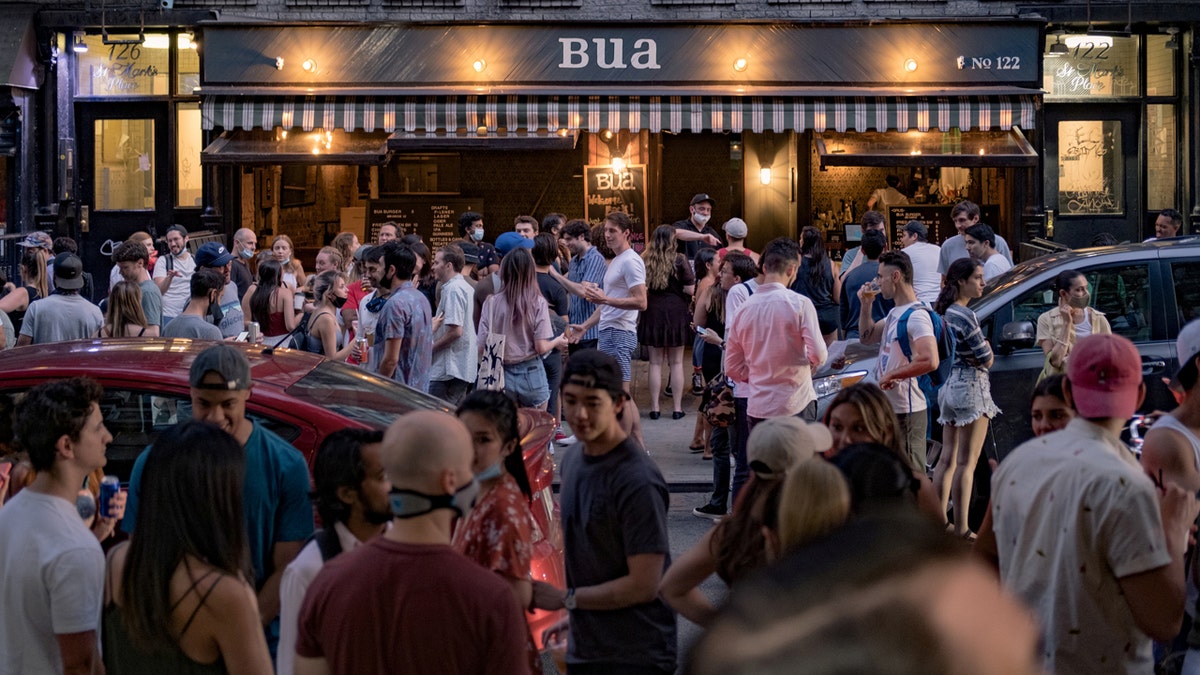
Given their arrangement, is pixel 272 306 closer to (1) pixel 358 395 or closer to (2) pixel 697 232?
(1) pixel 358 395

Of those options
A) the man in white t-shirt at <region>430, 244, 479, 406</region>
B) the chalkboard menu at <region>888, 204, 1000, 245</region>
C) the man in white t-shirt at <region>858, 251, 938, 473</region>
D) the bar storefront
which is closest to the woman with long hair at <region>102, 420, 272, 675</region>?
the man in white t-shirt at <region>858, 251, 938, 473</region>

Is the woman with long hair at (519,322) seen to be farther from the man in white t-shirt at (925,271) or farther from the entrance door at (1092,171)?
the entrance door at (1092,171)

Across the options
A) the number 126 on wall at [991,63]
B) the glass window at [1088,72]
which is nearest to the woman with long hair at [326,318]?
the number 126 on wall at [991,63]

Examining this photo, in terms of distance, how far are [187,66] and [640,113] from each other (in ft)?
19.9

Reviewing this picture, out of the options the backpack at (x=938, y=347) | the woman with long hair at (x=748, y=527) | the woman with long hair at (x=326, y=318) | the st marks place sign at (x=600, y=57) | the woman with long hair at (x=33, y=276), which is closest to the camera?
the woman with long hair at (x=748, y=527)

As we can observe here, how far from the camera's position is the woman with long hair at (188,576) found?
363cm

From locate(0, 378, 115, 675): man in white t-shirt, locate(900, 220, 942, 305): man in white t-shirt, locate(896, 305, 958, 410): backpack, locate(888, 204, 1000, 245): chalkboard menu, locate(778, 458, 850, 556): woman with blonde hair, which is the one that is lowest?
locate(0, 378, 115, 675): man in white t-shirt

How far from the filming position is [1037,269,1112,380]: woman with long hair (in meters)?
8.80

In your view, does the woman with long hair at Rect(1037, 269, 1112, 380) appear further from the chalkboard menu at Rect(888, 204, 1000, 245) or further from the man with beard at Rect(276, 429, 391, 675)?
the chalkboard menu at Rect(888, 204, 1000, 245)

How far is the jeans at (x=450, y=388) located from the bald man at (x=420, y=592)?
6.95 metres

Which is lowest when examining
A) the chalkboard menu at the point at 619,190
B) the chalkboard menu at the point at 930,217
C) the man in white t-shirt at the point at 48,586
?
the man in white t-shirt at the point at 48,586

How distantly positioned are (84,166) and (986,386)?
13797 millimetres

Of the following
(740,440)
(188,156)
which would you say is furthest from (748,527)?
(188,156)

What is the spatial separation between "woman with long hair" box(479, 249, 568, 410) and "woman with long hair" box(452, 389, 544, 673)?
5.55 m
